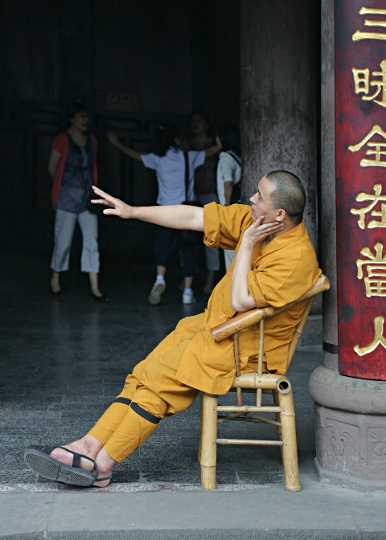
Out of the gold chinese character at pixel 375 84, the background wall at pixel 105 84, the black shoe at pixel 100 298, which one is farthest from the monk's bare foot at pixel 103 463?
the background wall at pixel 105 84

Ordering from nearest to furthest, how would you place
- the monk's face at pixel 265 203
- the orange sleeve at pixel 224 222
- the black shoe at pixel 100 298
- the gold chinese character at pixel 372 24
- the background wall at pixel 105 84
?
the gold chinese character at pixel 372 24 < the monk's face at pixel 265 203 < the orange sleeve at pixel 224 222 < the black shoe at pixel 100 298 < the background wall at pixel 105 84

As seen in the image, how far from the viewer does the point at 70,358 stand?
6.09 meters

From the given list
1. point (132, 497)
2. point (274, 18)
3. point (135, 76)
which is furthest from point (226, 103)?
point (132, 497)

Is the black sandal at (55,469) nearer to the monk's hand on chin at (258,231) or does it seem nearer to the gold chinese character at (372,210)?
the monk's hand on chin at (258,231)

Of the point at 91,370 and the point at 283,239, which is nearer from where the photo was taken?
the point at 283,239

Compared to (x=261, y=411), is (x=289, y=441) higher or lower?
lower

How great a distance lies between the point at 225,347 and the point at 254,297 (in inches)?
10.5

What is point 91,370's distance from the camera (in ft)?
18.9

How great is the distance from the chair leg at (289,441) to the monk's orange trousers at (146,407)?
38 cm

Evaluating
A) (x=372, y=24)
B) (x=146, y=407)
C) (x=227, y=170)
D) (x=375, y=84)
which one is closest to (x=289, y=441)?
(x=146, y=407)

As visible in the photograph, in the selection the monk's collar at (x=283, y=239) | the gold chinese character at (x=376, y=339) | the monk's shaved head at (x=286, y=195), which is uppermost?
the monk's shaved head at (x=286, y=195)

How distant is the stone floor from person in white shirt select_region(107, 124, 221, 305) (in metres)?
0.26

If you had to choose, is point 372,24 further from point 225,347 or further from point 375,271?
point 225,347

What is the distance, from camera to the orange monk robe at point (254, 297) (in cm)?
350
